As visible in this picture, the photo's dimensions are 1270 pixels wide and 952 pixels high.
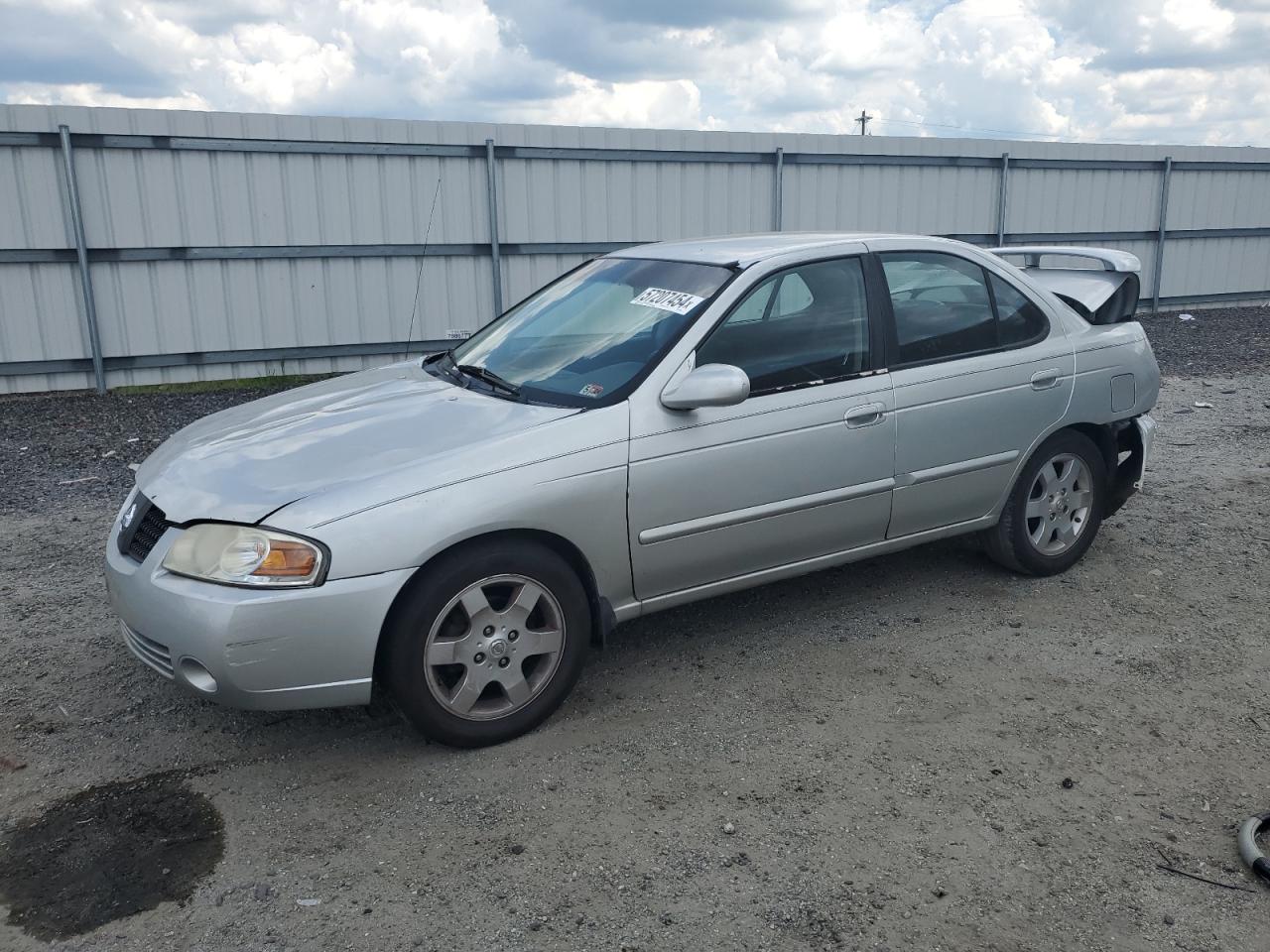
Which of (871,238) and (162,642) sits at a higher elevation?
(871,238)

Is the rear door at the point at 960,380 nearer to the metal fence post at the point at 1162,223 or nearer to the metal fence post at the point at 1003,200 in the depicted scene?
the metal fence post at the point at 1003,200

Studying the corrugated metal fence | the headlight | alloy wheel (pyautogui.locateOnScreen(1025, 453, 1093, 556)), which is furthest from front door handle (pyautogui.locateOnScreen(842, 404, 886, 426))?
the corrugated metal fence

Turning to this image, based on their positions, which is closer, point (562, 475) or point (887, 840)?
point (887, 840)

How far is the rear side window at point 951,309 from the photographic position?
4602mm

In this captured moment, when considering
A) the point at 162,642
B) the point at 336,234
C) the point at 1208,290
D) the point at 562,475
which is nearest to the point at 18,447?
the point at 336,234

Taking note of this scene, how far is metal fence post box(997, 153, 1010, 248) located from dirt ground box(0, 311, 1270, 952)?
1077cm

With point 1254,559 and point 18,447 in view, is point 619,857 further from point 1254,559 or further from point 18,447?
point 18,447

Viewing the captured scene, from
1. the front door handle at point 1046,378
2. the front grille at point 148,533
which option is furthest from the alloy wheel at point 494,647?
the front door handle at point 1046,378

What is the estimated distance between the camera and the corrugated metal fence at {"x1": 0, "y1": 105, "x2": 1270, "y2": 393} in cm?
1023

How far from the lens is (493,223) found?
38.7ft

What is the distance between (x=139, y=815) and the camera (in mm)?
3314

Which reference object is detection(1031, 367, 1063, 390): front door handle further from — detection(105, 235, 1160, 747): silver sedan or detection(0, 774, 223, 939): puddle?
detection(0, 774, 223, 939): puddle

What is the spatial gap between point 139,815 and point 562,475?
170 cm

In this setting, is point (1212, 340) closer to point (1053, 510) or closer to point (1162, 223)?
point (1162, 223)
